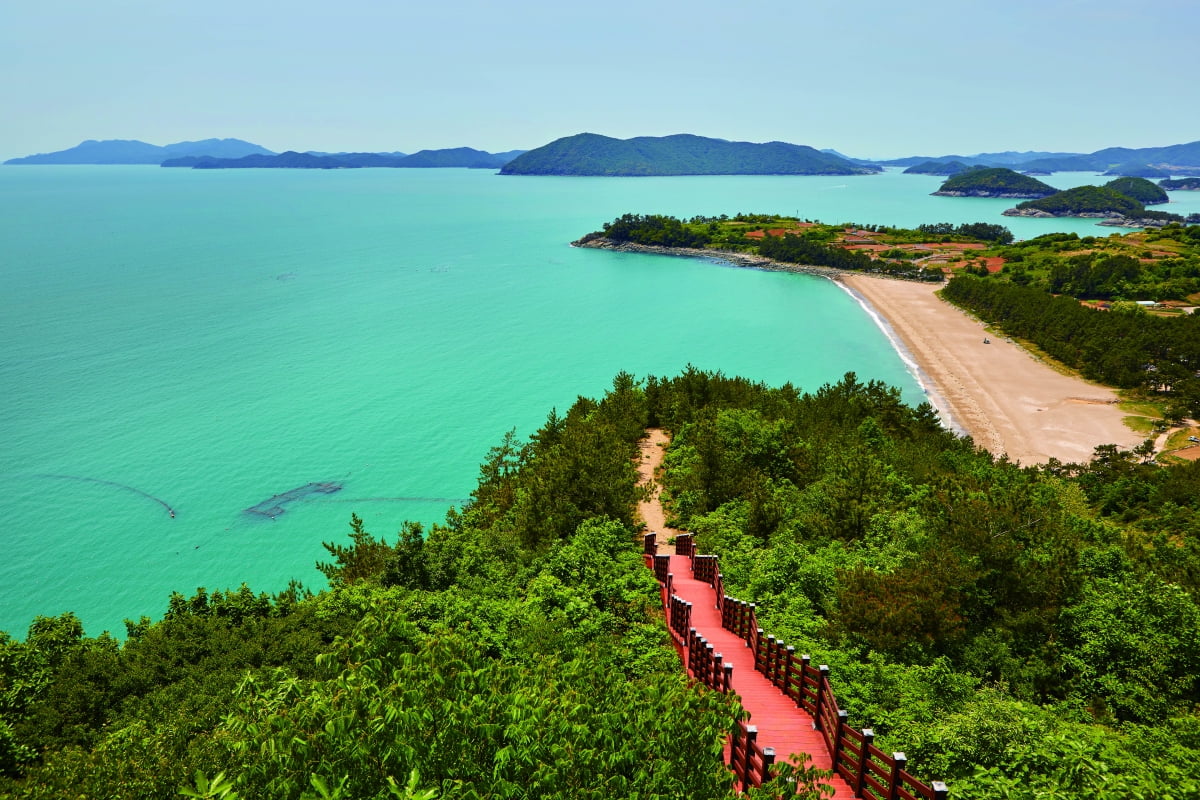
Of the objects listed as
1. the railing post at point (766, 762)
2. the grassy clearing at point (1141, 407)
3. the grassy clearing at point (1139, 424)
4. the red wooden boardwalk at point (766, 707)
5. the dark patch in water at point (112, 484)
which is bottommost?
the dark patch in water at point (112, 484)

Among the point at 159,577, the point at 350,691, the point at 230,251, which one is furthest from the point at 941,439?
the point at 230,251

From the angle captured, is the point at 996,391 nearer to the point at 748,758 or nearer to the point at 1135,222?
the point at 748,758

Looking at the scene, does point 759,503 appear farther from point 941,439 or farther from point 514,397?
point 514,397

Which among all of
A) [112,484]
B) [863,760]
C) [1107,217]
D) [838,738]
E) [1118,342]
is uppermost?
[1107,217]

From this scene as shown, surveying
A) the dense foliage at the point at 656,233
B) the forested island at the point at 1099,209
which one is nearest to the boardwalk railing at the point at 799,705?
the dense foliage at the point at 656,233

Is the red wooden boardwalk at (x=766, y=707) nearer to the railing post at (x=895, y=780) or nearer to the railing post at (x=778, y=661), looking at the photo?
the railing post at (x=778, y=661)

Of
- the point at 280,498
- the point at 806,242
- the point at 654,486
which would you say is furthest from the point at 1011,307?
the point at 280,498
